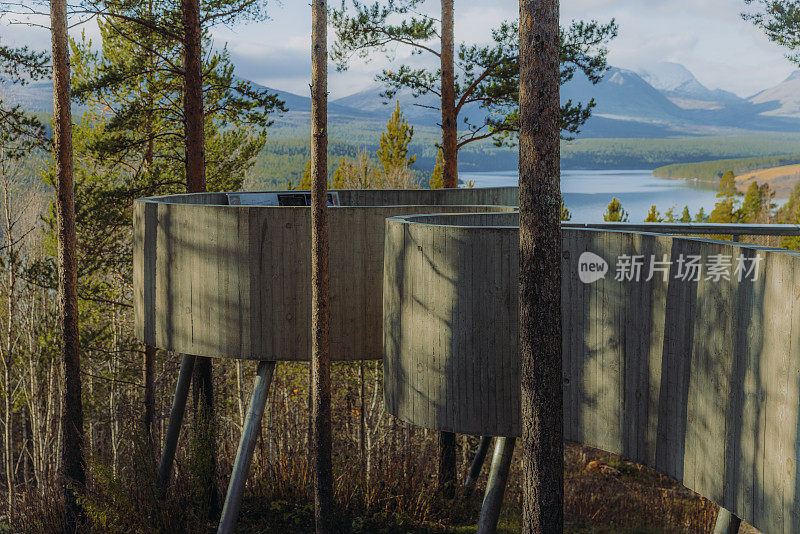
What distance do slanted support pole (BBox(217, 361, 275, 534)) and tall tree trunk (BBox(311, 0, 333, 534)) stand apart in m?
0.63

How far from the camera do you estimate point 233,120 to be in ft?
54.1

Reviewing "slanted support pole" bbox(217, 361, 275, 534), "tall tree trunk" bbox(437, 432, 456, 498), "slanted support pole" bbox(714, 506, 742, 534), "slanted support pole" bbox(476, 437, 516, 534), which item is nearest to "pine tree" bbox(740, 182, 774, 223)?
"tall tree trunk" bbox(437, 432, 456, 498)

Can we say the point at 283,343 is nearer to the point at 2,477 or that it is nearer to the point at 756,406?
the point at 756,406

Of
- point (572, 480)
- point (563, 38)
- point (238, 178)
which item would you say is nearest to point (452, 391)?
point (563, 38)

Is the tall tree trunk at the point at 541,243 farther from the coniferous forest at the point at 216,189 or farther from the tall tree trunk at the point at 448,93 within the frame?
the tall tree trunk at the point at 448,93

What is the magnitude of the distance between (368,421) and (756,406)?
19.4 meters

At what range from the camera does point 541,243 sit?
5742 millimetres

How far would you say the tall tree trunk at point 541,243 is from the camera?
5719 millimetres

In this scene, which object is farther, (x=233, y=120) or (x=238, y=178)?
(x=238, y=178)

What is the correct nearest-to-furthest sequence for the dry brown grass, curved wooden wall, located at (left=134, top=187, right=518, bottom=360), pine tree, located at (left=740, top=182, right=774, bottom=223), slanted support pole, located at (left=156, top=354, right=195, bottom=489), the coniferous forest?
curved wooden wall, located at (left=134, top=187, right=518, bottom=360) < the coniferous forest < slanted support pole, located at (left=156, top=354, right=195, bottom=489) < pine tree, located at (left=740, top=182, right=774, bottom=223) < the dry brown grass

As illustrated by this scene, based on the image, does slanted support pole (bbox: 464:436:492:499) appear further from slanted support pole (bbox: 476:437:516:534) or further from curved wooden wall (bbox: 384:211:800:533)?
curved wooden wall (bbox: 384:211:800:533)

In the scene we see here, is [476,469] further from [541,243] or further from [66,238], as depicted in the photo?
[541,243]

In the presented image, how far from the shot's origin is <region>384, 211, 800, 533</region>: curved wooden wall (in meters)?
4.57

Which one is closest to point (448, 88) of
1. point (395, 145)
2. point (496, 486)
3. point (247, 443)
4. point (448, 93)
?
point (448, 93)
